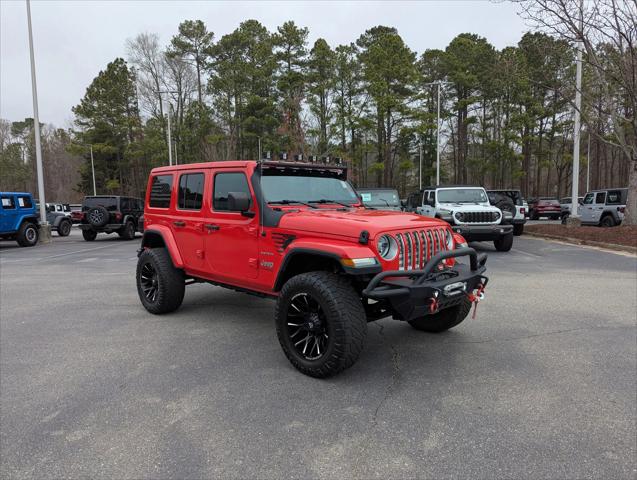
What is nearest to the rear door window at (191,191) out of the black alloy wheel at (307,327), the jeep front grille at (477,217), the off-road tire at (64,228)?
the black alloy wheel at (307,327)

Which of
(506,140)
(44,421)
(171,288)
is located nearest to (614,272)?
(171,288)

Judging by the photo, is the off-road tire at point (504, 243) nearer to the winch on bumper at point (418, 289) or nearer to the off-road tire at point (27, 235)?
the winch on bumper at point (418, 289)

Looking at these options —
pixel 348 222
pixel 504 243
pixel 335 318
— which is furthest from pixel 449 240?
pixel 504 243

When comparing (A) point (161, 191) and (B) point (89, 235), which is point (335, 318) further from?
(B) point (89, 235)

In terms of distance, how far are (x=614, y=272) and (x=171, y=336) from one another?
8749 millimetres

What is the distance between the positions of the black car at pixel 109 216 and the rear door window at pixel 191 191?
1383 centimetres

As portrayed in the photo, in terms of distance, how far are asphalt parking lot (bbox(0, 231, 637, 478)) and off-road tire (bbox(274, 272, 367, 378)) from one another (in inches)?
6.9

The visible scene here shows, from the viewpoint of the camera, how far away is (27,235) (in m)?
16.6

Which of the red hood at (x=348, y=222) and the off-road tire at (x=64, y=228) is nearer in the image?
the red hood at (x=348, y=222)

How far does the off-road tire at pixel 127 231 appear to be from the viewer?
60.6 ft

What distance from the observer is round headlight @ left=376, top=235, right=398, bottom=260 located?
12.1 feet

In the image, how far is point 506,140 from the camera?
3728 cm

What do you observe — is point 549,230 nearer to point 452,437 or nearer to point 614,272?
point 614,272

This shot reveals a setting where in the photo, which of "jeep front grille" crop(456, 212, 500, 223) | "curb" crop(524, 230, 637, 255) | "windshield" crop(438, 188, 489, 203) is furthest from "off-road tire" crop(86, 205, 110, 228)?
"curb" crop(524, 230, 637, 255)
